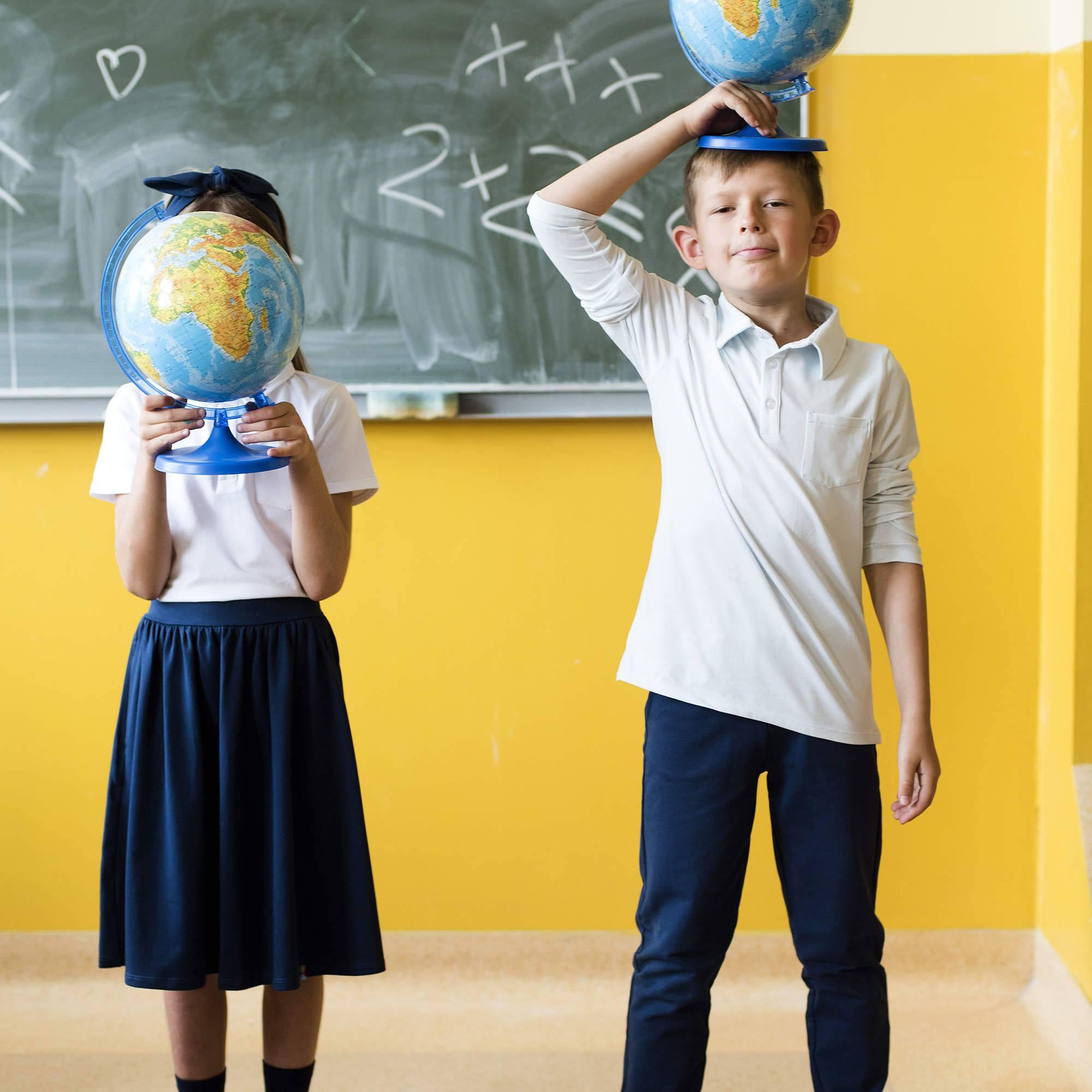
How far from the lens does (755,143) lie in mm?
1504

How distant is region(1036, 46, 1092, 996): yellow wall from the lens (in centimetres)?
233

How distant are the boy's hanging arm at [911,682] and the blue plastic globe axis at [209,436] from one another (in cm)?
88

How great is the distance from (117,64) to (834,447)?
1.74 meters

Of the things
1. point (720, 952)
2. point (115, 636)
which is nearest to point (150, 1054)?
point (115, 636)

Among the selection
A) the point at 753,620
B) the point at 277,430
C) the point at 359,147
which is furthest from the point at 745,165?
the point at 359,147

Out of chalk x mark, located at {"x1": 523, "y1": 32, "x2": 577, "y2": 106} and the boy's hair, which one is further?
chalk x mark, located at {"x1": 523, "y1": 32, "x2": 577, "y2": 106}

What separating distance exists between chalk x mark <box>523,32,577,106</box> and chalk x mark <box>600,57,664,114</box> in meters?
0.07

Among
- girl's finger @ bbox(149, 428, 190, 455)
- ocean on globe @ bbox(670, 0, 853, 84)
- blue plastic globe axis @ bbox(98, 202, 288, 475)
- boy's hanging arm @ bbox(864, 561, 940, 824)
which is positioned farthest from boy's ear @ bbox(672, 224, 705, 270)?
girl's finger @ bbox(149, 428, 190, 455)

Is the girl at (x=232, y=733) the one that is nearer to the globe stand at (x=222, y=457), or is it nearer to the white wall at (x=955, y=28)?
the globe stand at (x=222, y=457)

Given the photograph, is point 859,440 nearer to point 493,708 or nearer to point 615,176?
point 615,176

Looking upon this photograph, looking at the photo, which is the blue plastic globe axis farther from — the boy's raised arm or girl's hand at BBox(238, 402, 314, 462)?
the boy's raised arm

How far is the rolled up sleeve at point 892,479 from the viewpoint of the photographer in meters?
1.64

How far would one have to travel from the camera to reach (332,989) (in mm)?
2531

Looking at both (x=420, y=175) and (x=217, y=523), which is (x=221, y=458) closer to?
(x=217, y=523)
